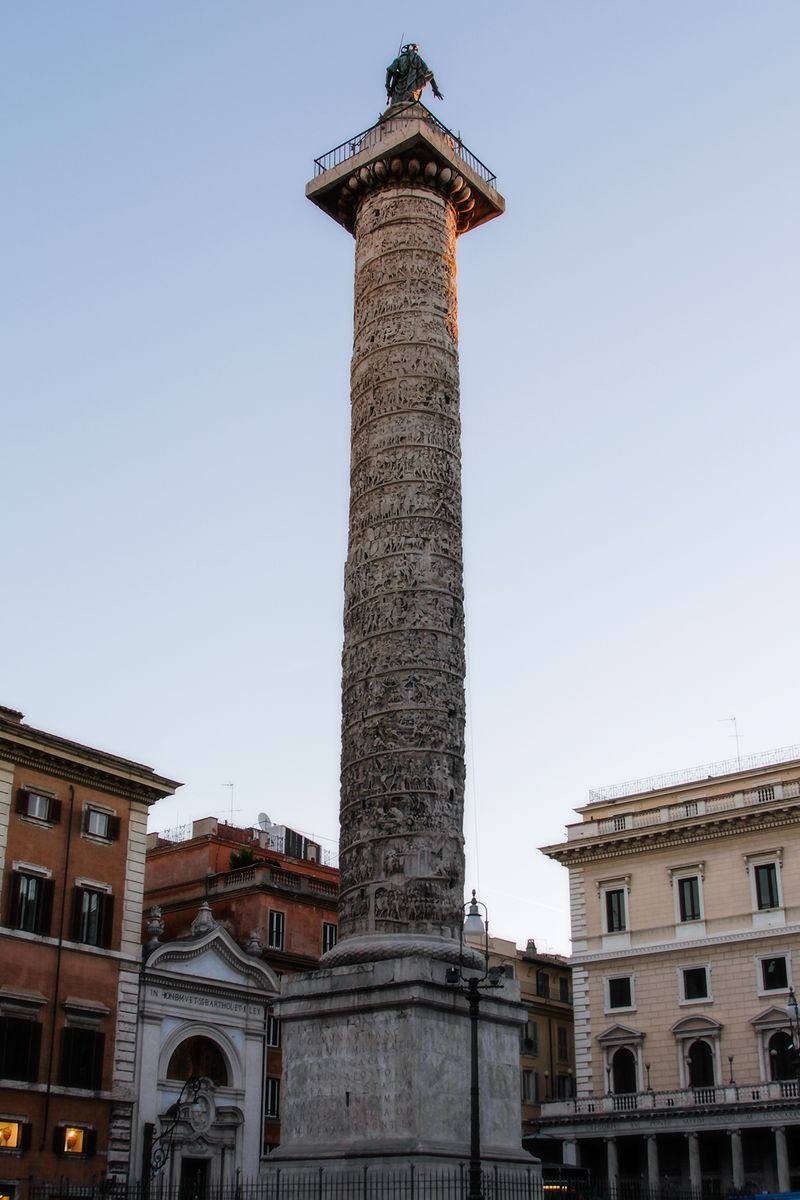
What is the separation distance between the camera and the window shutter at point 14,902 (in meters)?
24.8

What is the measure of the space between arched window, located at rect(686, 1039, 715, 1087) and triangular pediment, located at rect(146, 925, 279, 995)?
31.9 ft

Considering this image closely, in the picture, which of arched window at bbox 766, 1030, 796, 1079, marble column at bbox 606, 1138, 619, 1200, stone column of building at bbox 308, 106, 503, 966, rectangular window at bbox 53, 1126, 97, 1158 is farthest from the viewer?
marble column at bbox 606, 1138, 619, 1200

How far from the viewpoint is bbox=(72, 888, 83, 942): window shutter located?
25969 mm

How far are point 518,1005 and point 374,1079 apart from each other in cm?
245

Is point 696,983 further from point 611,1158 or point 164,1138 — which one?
point 164,1138

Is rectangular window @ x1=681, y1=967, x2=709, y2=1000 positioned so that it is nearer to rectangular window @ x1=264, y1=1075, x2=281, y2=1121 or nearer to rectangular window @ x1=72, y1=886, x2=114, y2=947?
rectangular window @ x1=264, y1=1075, x2=281, y2=1121

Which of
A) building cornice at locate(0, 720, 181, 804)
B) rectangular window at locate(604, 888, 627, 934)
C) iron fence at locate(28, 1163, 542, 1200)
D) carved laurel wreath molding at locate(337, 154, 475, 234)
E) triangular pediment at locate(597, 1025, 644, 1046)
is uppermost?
carved laurel wreath molding at locate(337, 154, 475, 234)

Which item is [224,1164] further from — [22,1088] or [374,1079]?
[374,1079]

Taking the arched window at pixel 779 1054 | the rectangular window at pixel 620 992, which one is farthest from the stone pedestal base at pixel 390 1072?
the rectangular window at pixel 620 992

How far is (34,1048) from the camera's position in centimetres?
2439

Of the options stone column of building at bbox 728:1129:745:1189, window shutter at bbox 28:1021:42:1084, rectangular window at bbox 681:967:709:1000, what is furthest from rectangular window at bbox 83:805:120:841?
stone column of building at bbox 728:1129:745:1189

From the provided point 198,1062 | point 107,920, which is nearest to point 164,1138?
point 198,1062

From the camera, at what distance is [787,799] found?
3158 cm

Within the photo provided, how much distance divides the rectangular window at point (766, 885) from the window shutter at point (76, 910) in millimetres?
15323
